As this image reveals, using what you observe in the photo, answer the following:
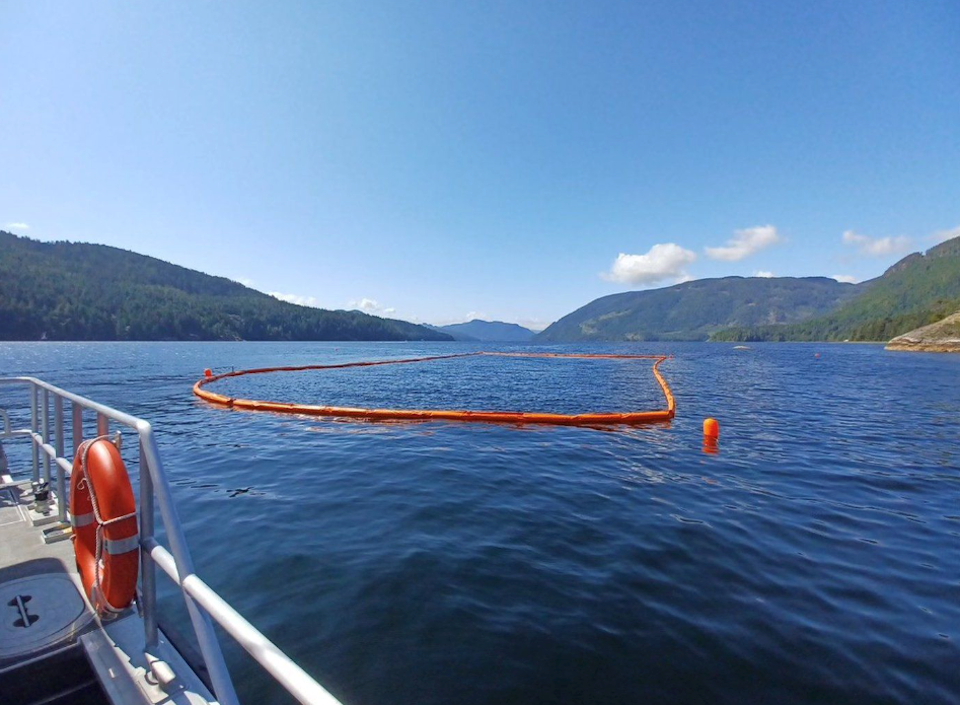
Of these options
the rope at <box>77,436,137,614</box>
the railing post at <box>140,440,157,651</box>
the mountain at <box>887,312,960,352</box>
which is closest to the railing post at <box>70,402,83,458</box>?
the rope at <box>77,436,137,614</box>

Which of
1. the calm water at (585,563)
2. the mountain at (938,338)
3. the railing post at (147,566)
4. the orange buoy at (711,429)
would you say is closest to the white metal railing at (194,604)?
the railing post at (147,566)

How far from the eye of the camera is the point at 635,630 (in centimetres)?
492

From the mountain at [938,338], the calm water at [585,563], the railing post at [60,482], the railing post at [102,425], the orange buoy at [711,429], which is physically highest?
the mountain at [938,338]

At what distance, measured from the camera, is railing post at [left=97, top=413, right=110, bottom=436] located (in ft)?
11.9

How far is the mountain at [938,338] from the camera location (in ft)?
269

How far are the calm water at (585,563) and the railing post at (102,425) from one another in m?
2.75

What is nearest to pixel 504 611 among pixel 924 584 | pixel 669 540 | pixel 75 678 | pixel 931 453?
pixel 669 540

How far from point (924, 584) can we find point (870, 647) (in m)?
2.52

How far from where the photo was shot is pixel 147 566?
3016mm

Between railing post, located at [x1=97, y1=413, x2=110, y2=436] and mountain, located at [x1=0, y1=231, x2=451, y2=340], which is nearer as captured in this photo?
railing post, located at [x1=97, y1=413, x2=110, y2=436]

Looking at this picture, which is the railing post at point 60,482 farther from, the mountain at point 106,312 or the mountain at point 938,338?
the mountain at point 106,312

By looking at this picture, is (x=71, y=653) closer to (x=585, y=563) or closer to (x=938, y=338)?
(x=585, y=563)

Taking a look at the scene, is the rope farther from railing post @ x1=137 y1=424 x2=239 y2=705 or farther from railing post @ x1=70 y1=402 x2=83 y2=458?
railing post @ x1=70 y1=402 x2=83 y2=458

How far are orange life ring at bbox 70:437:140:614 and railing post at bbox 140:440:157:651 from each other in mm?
76
